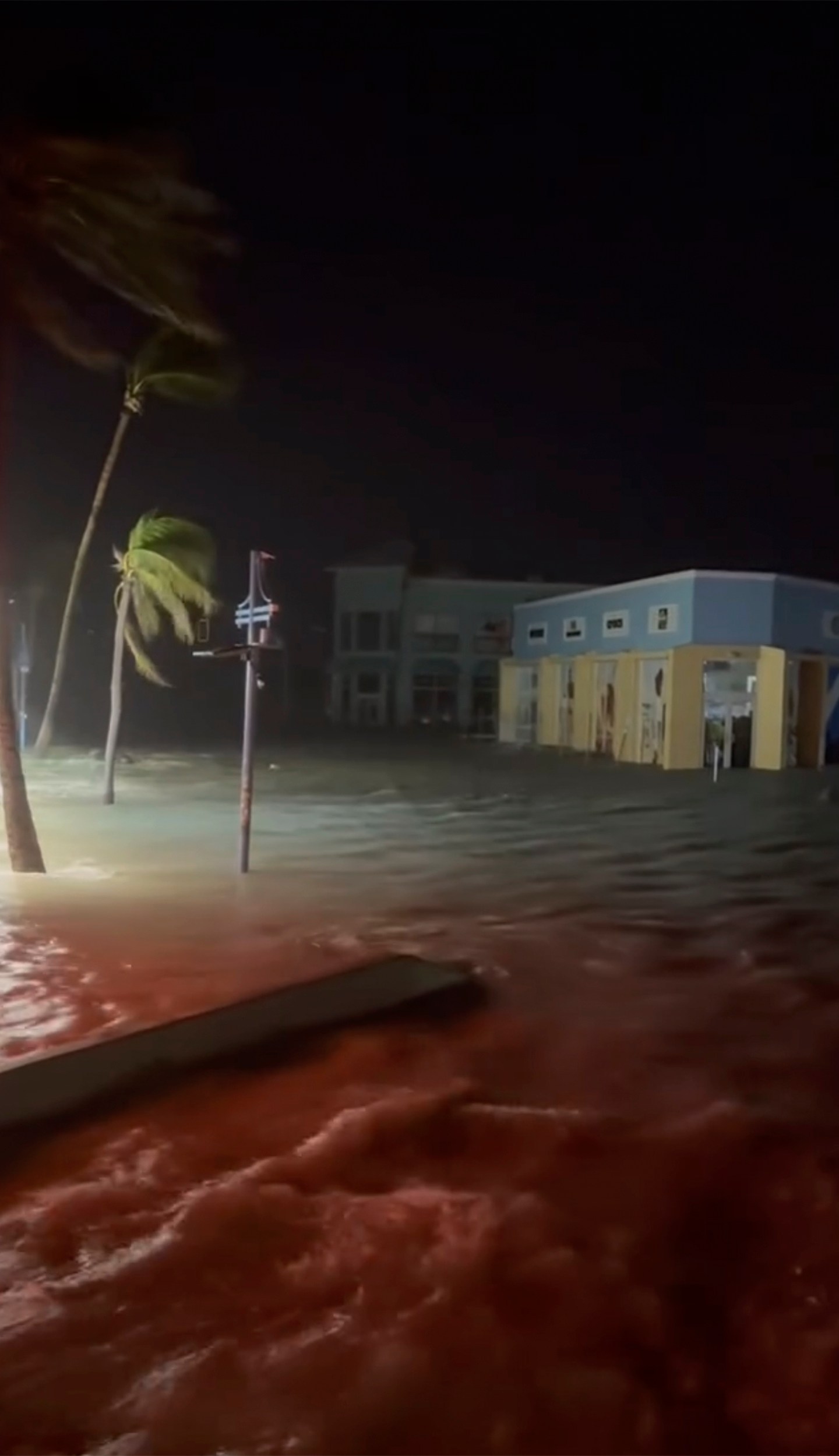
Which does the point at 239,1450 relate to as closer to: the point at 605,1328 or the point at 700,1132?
the point at 605,1328

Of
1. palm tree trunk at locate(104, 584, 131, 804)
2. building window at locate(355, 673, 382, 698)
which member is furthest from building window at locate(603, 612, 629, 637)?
building window at locate(355, 673, 382, 698)

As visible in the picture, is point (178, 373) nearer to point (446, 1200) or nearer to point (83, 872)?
point (83, 872)

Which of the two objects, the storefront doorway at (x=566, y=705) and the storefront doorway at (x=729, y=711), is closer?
the storefront doorway at (x=729, y=711)

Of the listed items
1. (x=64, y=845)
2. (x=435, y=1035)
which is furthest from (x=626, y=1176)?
(x=64, y=845)

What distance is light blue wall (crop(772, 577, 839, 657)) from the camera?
3006 centimetres

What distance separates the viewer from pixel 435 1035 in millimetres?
7594

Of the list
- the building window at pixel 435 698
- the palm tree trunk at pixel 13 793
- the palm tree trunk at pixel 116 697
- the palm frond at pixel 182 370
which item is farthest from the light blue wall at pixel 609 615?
the palm tree trunk at pixel 13 793

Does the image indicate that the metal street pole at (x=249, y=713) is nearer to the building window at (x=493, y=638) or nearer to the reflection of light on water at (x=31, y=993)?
the reflection of light on water at (x=31, y=993)

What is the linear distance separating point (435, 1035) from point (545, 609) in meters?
33.0

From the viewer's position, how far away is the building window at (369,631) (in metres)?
52.4

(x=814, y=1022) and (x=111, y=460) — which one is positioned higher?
(x=111, y=460)

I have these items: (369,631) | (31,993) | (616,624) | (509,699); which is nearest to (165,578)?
(616,624)

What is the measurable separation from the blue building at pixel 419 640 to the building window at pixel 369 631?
0.08ft

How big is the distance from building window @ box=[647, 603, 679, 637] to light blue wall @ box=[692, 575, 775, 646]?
0.89 meters
